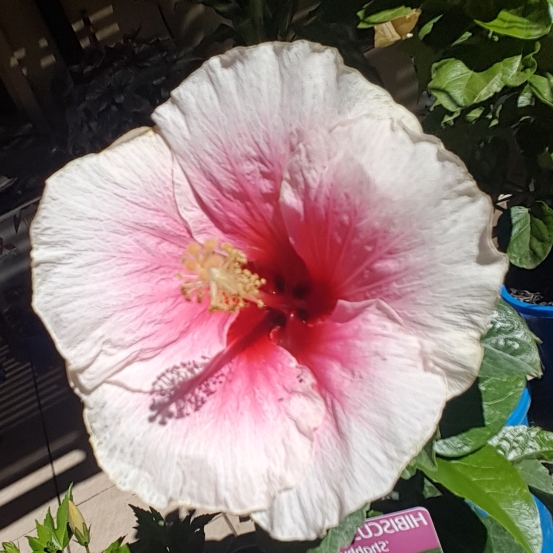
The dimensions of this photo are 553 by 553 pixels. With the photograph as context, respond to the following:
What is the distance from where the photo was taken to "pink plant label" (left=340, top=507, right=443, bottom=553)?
30.0 inches

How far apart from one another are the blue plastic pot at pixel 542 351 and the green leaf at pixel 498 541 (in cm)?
78

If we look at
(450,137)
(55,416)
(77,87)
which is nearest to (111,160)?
(450,137)

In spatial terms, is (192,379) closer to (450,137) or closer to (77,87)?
(450,137)

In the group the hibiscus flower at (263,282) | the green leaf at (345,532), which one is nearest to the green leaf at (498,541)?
the green leaf at (345,532)

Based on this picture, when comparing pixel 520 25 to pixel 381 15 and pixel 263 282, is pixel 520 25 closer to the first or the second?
pixel 381 15

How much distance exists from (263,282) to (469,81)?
408 mm

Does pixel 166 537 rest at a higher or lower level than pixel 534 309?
higher

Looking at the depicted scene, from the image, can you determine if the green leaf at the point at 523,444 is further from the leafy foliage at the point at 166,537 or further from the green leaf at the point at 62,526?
the green leaf at the point at 62,526

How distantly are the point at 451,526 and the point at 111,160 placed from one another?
0.74 m

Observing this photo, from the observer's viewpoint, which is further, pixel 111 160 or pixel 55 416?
pixel 55 416

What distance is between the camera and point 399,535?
772 millimetres

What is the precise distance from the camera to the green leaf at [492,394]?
80 centimetres

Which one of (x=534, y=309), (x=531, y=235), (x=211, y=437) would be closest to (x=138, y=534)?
(x=211, y=437)

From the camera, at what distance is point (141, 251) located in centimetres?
63
